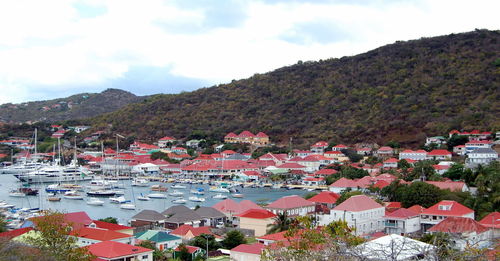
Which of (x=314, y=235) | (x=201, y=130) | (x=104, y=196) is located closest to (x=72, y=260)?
(x=314, y=235)

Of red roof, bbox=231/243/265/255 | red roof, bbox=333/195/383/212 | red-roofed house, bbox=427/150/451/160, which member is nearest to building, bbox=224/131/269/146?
red-roofed house, bbox=427/150/451/160

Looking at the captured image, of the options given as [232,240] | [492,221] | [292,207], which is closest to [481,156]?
[292,207]

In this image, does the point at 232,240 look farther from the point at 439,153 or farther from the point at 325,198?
the point at 439,153

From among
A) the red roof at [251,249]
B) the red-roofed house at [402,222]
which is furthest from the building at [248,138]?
the red roof at [251,249]

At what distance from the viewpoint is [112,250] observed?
2084 centimetres

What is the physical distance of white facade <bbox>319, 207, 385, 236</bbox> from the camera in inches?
1186

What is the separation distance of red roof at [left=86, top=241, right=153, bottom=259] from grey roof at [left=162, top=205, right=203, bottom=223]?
1024 cm

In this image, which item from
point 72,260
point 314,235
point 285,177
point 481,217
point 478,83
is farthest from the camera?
point 478,83

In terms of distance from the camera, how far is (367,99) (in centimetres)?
9588

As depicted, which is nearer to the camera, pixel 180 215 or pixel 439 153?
pixel 180 215

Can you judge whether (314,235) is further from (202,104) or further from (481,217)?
(202,104)

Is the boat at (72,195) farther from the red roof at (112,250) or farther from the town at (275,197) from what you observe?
the red roof at (112,250)

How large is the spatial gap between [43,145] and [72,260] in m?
84.0

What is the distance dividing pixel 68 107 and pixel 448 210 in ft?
513
